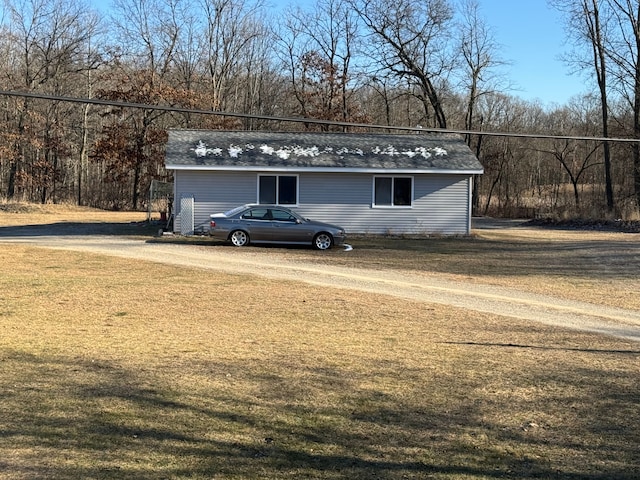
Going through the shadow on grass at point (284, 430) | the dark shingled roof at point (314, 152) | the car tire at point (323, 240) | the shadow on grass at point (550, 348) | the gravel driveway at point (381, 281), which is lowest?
the shadow on grass at point (284, 430)

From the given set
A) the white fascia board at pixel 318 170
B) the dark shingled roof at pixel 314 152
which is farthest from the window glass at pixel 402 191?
the dark shingled roof at pixel 314 152

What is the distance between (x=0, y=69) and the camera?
43.4m

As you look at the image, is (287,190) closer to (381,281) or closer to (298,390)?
(381,281)

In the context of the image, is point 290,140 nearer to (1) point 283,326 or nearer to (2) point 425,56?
(1) point 283,326

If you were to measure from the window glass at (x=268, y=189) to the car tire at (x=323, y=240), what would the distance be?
14.4 feet

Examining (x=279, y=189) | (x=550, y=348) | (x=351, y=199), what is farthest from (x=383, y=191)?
(x=550, y=348)

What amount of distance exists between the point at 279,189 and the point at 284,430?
19.7m

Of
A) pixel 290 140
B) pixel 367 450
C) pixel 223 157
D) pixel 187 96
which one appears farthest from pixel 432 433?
pixel 187 96

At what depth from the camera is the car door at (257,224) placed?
2006 centimetres

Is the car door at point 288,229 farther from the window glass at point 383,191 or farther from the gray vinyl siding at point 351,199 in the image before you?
the window glass at point 383,191

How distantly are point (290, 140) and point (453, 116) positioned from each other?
113ft

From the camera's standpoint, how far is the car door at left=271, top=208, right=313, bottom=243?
65.6ft

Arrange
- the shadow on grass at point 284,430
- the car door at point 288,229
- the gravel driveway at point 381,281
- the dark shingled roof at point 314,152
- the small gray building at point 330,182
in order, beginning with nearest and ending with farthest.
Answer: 1. the shadow on grass at point 284,430
2. the gravel driveway at point 381,281
3. the car door at point 288,229
4. the small gray building at point 330,182
5. the dark shingled roof at point 314,152

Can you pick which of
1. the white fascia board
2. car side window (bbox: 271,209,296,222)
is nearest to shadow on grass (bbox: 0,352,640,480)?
car side window (bbox: 271,209,296,222)
